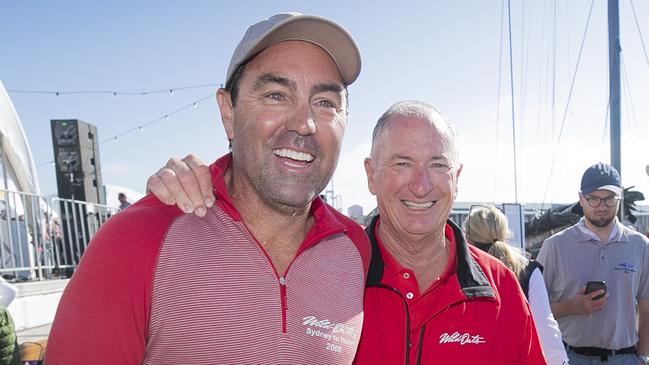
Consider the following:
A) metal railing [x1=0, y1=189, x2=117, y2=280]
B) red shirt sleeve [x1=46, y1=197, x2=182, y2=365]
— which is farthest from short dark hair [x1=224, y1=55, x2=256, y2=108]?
metal railing [x1=0, y1=189, x2=117, y2=280]

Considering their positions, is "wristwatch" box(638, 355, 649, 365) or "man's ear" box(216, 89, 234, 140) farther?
"wristwatch" box(638, 355, 649, 365)

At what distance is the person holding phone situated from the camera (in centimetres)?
394

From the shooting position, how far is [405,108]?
2.15 m

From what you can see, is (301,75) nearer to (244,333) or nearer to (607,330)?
(244,333)

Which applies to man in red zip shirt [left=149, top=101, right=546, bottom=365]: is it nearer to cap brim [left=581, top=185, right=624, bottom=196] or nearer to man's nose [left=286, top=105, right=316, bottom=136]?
man's nose [left=286, top=105, right=316, bottom=136]

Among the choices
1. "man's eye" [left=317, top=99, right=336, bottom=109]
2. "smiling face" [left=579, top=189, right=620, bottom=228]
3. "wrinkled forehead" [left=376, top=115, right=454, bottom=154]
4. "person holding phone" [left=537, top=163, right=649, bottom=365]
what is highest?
"man's eye" [left=317, top=99, right=336, bottom=109]

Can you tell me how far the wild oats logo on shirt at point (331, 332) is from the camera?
1.57m

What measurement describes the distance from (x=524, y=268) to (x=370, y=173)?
1297 millimetres

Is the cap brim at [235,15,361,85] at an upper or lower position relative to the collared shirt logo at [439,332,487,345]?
upper

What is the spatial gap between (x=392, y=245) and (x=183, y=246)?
3.40ft

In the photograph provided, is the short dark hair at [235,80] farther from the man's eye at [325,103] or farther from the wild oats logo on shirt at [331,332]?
the wild oats logo on shirt at [331,332]

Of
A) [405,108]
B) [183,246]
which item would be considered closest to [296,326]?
[183,246]

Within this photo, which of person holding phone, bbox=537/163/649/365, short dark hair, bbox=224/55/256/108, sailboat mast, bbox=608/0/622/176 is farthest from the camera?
sailboat mast, bbox=608/0/622/176

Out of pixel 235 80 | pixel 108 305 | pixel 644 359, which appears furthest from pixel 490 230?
pixel 108 305
